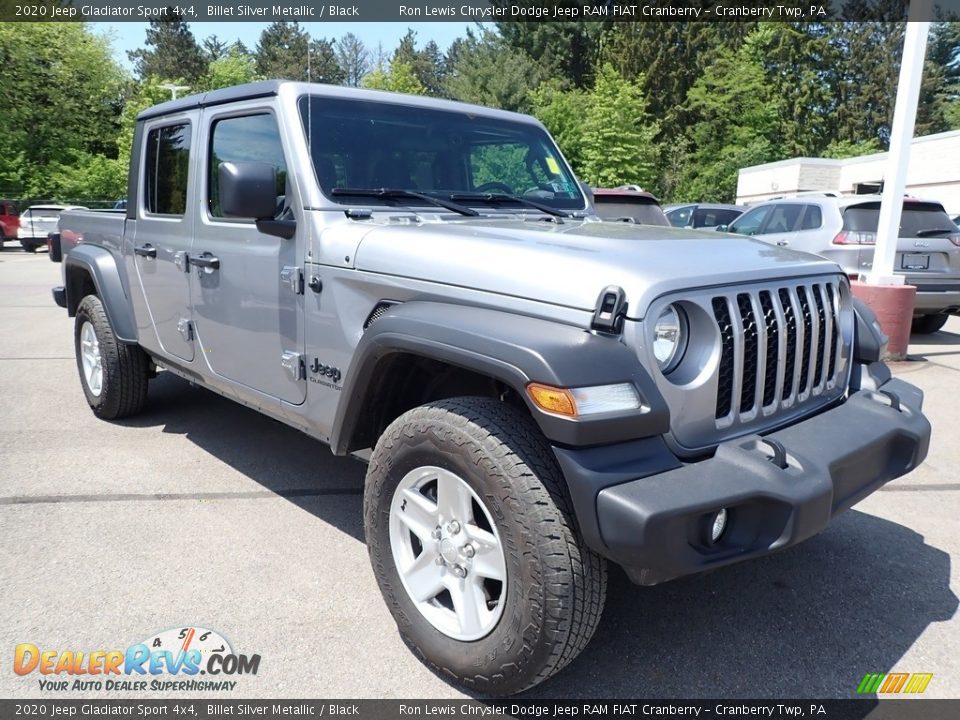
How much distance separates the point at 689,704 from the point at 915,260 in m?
7.91

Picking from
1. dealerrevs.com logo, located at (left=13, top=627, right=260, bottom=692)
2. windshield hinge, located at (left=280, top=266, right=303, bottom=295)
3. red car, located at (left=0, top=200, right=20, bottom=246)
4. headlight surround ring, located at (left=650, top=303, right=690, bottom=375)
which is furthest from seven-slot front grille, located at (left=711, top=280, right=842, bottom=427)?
red car, located at (left=0, top=200, right=20, bottom=246)

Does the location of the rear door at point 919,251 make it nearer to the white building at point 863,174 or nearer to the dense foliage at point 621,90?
the white building at point 863,174

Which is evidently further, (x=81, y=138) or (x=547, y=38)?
(x=547, y=38)

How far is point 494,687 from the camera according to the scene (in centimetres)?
234

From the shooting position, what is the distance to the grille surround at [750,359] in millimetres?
2322

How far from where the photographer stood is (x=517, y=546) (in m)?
2.17

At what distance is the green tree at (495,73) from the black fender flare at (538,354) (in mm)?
25799

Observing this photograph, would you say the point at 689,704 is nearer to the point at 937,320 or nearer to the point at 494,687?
the point at 494,687

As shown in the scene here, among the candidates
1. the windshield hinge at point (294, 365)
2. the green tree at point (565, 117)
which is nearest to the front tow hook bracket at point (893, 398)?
the windshield hinge at point (294, 365)

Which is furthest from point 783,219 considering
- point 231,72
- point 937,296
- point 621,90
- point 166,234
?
point 231,72

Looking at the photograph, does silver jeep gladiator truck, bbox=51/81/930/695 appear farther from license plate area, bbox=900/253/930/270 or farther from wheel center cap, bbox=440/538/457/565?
license plate area, bbox=900/253/930/270

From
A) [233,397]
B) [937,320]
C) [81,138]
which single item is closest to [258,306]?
[233,397]

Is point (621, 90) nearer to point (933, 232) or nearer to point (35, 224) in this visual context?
point (35, 224)

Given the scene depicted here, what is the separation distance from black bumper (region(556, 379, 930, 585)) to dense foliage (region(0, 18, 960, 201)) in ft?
89.4
